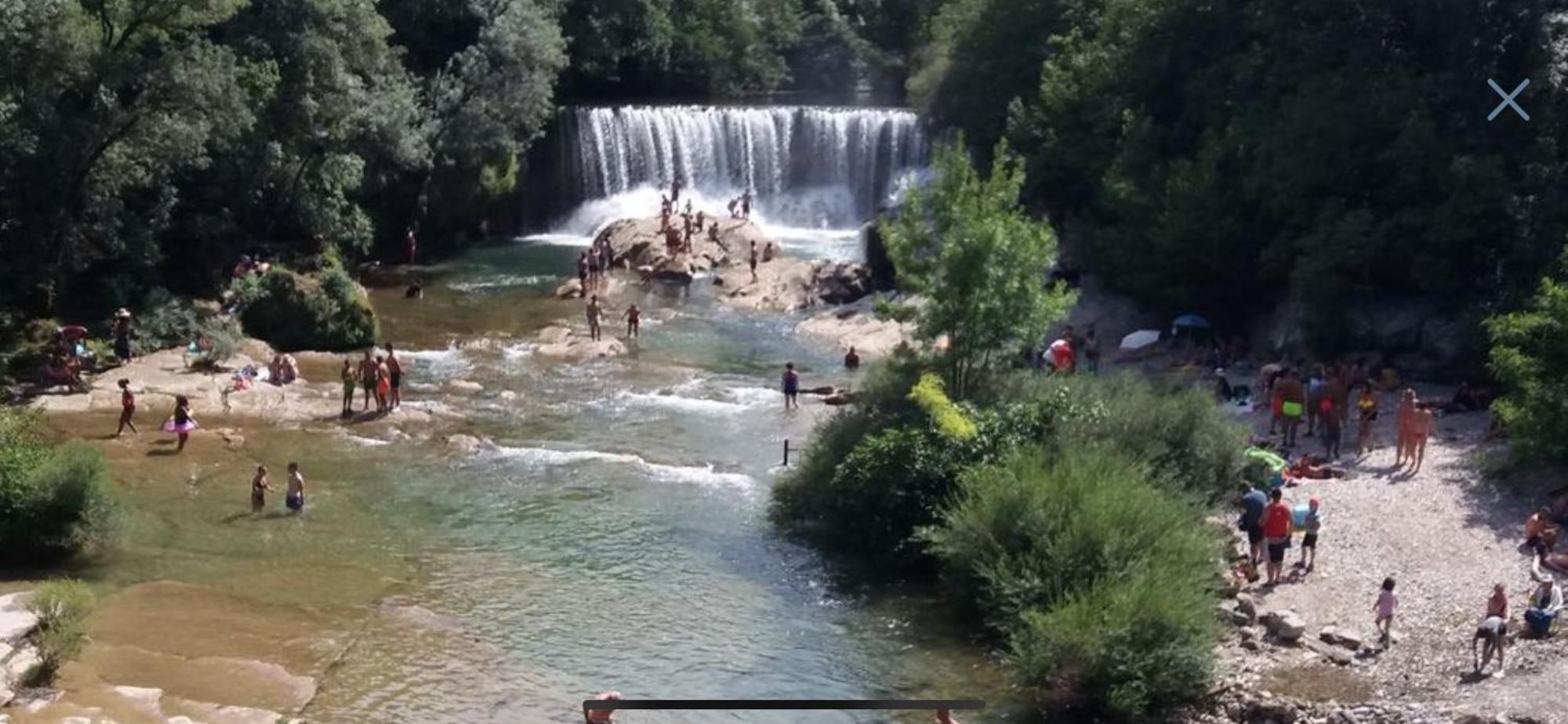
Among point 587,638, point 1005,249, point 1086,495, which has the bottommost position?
point 587,638

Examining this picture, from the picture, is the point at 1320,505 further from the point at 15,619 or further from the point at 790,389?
the point at 15,619

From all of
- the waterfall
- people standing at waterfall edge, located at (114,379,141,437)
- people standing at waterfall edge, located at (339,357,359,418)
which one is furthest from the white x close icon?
people standing at waterfall edge, located at (114,379,141,437)

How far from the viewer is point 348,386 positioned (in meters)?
31.9

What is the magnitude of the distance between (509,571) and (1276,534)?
11.3 m

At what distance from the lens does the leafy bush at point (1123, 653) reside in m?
18.5

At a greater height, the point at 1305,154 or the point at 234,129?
the point at 1305,154

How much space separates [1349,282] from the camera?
109ft

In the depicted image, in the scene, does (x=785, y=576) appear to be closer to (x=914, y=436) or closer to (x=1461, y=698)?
(x=914, y=436)

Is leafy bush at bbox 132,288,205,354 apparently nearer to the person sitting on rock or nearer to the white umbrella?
the white umbrella

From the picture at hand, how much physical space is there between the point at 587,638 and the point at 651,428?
1106cm

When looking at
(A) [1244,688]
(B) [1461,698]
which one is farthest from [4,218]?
(B) [1461,698]

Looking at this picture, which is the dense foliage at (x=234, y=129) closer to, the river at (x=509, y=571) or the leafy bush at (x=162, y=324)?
the leafy bush at (x=162, y=324)

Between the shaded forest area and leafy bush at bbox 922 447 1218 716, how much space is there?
12.9 m

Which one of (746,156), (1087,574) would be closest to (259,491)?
(1087,574)
